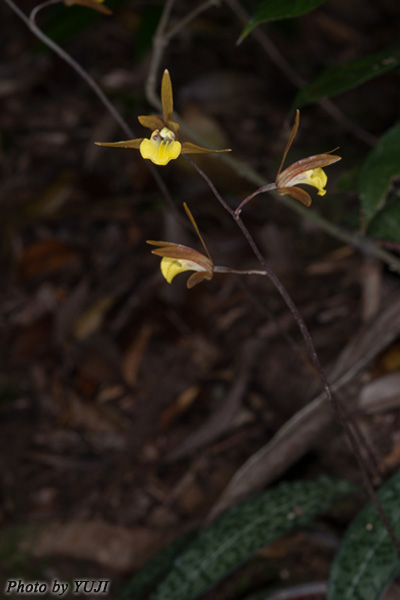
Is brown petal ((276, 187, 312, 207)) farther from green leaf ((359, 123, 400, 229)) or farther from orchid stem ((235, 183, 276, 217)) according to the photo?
green leaf ((359, 123, 400, 229))

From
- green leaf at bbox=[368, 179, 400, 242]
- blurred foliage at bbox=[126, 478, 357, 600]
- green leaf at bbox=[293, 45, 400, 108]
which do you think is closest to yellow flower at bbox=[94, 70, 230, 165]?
green leaf at bbox=[293, 45, 400, 108]

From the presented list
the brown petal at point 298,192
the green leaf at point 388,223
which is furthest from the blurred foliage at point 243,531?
the brown petal at point 298,192

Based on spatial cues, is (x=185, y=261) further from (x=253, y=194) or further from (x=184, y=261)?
(x=253, y=194)

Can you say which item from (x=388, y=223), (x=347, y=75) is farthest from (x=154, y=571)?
(x=347, y=75)

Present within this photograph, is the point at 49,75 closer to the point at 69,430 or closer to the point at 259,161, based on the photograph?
the point at 259,161

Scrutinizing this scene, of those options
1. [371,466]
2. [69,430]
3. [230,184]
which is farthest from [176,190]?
[371,466]
